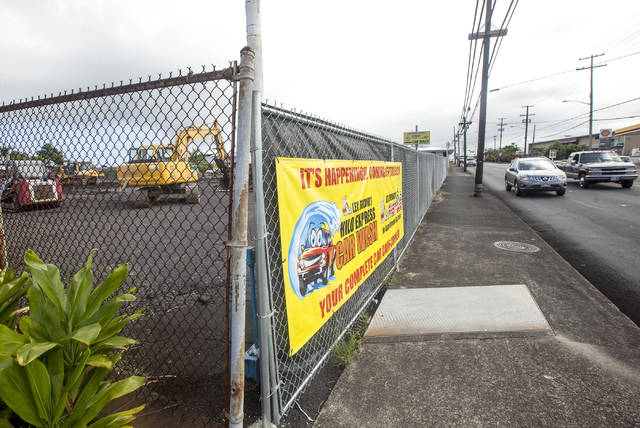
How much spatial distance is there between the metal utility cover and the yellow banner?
0.58 m

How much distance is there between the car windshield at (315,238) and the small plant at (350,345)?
3.43 ft

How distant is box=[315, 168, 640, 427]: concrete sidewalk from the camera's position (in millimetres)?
2266

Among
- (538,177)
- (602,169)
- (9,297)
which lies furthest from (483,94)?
(9,297)

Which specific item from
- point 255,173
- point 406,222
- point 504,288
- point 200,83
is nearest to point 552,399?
point 504,288

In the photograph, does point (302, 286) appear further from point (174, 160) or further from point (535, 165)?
point (535, 165)

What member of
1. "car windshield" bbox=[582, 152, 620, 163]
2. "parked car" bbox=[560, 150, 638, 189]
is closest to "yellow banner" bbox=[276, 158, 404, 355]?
"parked car" bbox=[560, 150, 638, 189]

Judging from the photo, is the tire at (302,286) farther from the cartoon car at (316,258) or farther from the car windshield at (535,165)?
the car windshield at (535,165)

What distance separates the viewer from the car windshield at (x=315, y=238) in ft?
7.92

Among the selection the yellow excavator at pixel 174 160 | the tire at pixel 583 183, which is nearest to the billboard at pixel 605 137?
the tire at pixel 583 183

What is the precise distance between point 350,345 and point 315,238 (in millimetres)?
1183

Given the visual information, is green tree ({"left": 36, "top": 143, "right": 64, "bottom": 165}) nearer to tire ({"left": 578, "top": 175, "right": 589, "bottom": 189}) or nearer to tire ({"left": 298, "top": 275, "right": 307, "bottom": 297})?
tire ({"left": 298, "top": 275, "right": 307, "bottom": 297})

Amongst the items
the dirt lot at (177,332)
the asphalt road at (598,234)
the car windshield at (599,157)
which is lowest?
the dirt lot at (177,332)

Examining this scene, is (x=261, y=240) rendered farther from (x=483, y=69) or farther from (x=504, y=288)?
(x=483, y=69)

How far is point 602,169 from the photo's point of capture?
51.8 ft
